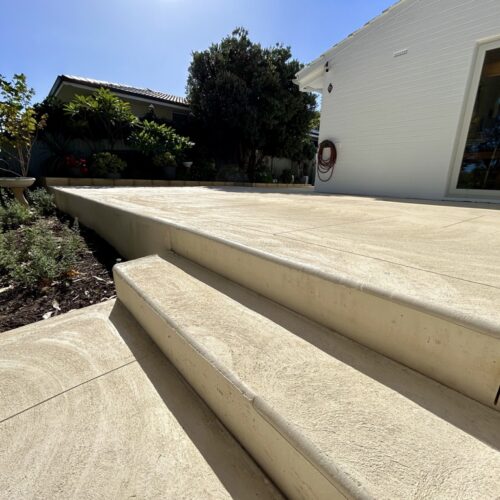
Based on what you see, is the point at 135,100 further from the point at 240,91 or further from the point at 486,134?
the point at 486,134

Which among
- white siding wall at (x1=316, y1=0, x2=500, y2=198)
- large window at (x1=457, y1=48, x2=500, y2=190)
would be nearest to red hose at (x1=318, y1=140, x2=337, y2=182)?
white siding wall at (x1=316, y1=0, x2=500, y2=198)

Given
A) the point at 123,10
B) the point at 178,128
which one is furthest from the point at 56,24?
the point at 178,128

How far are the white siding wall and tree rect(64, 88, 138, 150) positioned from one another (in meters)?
5.33

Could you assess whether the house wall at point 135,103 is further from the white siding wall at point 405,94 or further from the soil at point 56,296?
the soil at point 56,296

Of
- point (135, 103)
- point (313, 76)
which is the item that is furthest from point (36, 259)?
point (135, 103)

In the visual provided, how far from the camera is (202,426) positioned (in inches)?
32.9

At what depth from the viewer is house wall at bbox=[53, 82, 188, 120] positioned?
340 inches

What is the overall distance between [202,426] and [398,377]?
622 mm

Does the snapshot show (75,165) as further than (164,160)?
No

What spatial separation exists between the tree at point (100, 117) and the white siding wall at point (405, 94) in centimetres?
533

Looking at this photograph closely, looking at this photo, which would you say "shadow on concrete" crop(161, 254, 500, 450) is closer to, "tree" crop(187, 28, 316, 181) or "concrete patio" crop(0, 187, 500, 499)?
"concrete patio" crop(0, 187, 500, 499)

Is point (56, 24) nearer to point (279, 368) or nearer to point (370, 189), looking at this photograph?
point (370, 189)

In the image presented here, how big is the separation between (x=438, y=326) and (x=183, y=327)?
2.69ft

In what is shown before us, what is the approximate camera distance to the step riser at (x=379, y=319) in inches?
25.7
